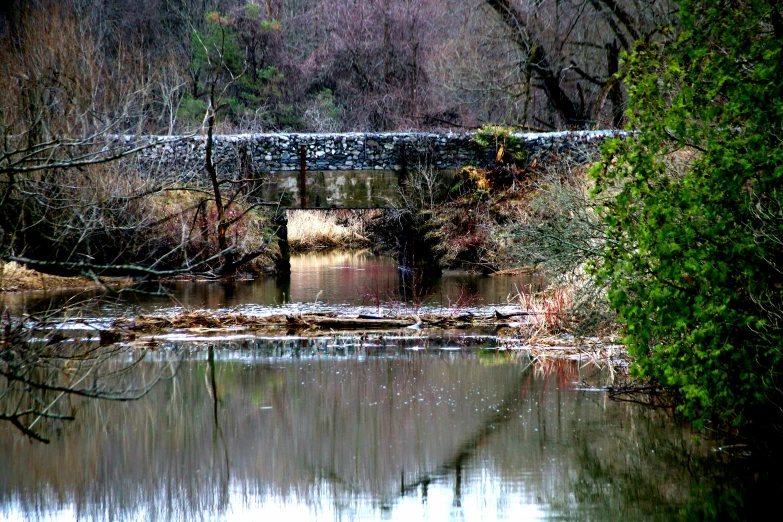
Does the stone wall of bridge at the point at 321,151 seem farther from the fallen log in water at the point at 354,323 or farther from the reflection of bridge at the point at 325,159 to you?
the fallen log in water at the point at 354,323

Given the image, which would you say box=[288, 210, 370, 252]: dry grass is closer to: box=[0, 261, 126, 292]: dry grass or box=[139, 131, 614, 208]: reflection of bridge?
box=[139, 131, 614, 208]: reflection of bridge

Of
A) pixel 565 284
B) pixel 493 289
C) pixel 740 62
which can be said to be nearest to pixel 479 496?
pixel 740 62

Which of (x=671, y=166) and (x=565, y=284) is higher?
(x=671, y=166)

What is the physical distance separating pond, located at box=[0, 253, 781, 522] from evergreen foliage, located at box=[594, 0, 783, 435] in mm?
892

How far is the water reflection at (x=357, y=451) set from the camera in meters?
6.82

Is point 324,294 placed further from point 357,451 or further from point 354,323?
point 357,451

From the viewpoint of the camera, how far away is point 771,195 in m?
6.35

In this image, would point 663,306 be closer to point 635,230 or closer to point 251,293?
point 635,230

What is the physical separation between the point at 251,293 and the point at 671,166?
10917 mm

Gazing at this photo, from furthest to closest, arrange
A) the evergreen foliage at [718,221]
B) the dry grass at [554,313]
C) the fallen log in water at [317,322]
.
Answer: the fallen log in water at [317,322] → the dry grass at [554,313] → the evergreen foliage at [718,221]

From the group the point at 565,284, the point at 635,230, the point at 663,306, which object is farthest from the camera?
the point at 565,284

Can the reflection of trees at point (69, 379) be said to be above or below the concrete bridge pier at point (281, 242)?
below

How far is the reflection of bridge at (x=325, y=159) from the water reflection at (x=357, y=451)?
38.0ft

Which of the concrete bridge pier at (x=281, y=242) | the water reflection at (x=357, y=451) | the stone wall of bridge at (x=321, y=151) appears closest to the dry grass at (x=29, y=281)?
the stone wall of bridge at (x=321, y=151)
